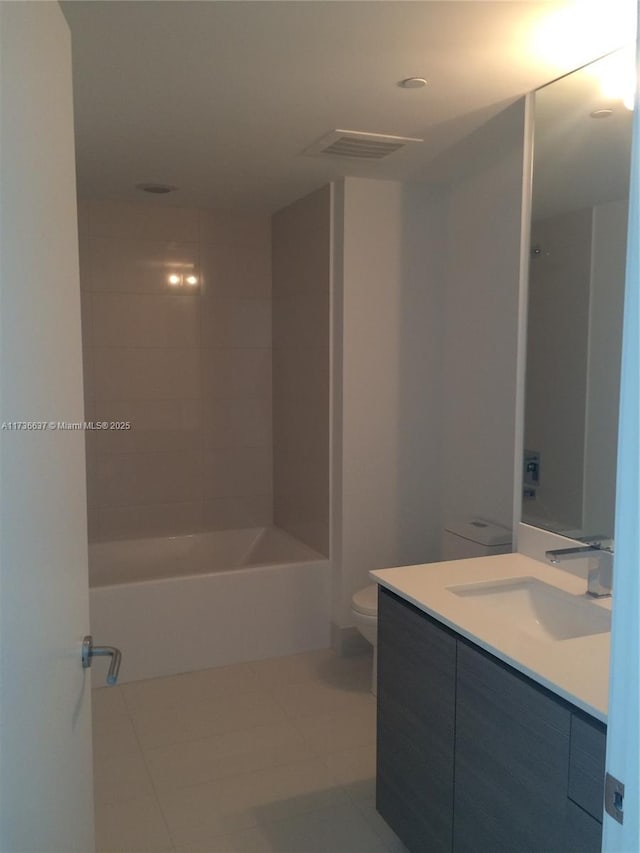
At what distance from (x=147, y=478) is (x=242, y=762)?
196 cm

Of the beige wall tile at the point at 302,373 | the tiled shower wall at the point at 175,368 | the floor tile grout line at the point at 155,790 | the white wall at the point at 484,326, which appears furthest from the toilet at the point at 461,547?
the tiled shower wall at the point at 175,368

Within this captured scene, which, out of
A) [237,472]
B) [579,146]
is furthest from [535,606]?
[237,472]

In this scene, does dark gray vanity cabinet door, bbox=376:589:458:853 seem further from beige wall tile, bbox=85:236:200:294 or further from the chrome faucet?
beige wall tile, bbox=85:236:200:294

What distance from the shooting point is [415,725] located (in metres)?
2.05

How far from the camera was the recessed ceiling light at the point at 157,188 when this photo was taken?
359cm

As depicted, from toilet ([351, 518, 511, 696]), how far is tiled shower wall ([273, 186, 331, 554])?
22.1 inches

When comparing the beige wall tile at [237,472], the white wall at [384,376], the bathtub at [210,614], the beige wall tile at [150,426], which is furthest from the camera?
the beige wall tile at [237,472]

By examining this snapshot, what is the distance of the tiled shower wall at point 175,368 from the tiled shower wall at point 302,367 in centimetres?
16

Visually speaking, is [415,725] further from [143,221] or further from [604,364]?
[143,221]

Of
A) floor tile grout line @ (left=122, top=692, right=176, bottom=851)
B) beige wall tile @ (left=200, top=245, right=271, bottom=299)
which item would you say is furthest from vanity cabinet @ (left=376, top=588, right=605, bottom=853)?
beige wall tile @ (left=200, top=245, right=271, bottom=299)

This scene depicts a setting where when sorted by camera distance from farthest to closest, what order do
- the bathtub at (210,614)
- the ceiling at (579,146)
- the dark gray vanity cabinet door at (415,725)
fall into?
the bathtub at (210,614), the ceiling at (579,146), the dark gray vanity cabinet door at (415,725)

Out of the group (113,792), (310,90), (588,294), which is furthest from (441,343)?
(113,792)

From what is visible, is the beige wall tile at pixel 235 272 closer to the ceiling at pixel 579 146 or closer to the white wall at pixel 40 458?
the ceiling at pixel 579 146

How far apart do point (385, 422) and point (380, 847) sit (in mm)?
1936
